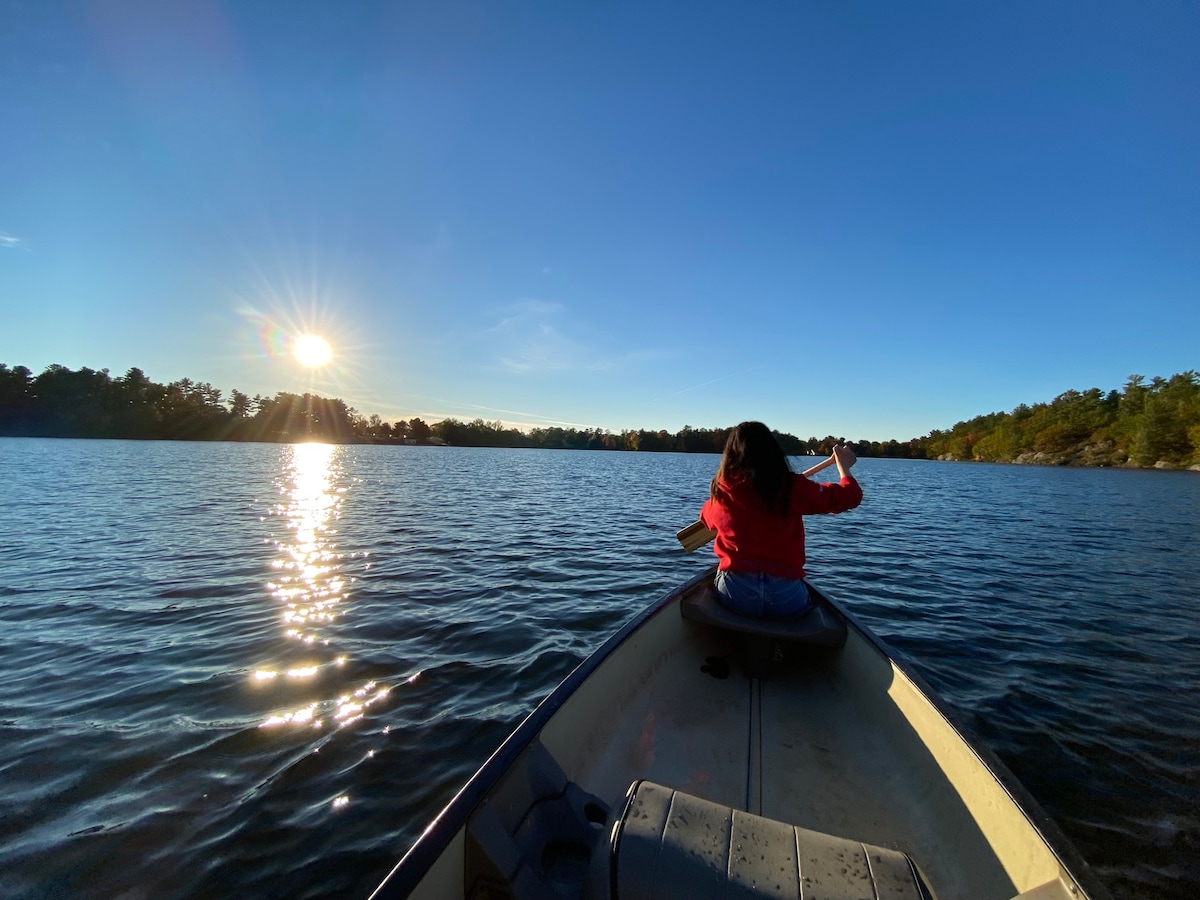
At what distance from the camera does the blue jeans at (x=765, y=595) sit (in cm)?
435

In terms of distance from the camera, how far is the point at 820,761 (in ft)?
11.8

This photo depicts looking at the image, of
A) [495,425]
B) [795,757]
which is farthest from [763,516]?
[495,425]

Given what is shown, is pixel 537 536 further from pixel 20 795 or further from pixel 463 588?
pixel 20 795

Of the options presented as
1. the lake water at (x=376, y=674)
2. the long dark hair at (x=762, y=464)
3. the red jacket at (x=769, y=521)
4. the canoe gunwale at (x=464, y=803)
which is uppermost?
the long dark hair at (x=762, y=464)

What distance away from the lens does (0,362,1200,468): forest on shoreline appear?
7706 centimetres

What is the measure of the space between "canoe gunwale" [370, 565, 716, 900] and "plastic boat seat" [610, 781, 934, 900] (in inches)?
26.7

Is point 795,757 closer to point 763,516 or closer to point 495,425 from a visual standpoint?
point 763,516

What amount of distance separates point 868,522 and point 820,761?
56.1 ft

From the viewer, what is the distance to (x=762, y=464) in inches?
A: 160

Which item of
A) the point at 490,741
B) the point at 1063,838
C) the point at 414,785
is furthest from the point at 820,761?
the point at 414,785

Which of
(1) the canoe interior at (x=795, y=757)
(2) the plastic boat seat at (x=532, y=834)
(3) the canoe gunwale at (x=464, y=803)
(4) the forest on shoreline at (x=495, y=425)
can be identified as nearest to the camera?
(3) the canoe gunwale at (x=464, y=803)

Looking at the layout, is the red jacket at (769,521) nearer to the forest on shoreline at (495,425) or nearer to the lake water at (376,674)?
the lake water at (376,674)

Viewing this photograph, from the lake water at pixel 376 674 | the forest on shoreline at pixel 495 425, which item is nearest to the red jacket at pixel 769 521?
the lake water at pixel 376 674

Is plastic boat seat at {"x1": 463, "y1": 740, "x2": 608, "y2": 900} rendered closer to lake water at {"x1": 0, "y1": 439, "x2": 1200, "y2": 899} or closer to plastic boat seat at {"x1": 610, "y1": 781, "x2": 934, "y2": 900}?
plastic boat seat at {"x1": 610, "y1": 781, "x2": 934, "y2": 900}
